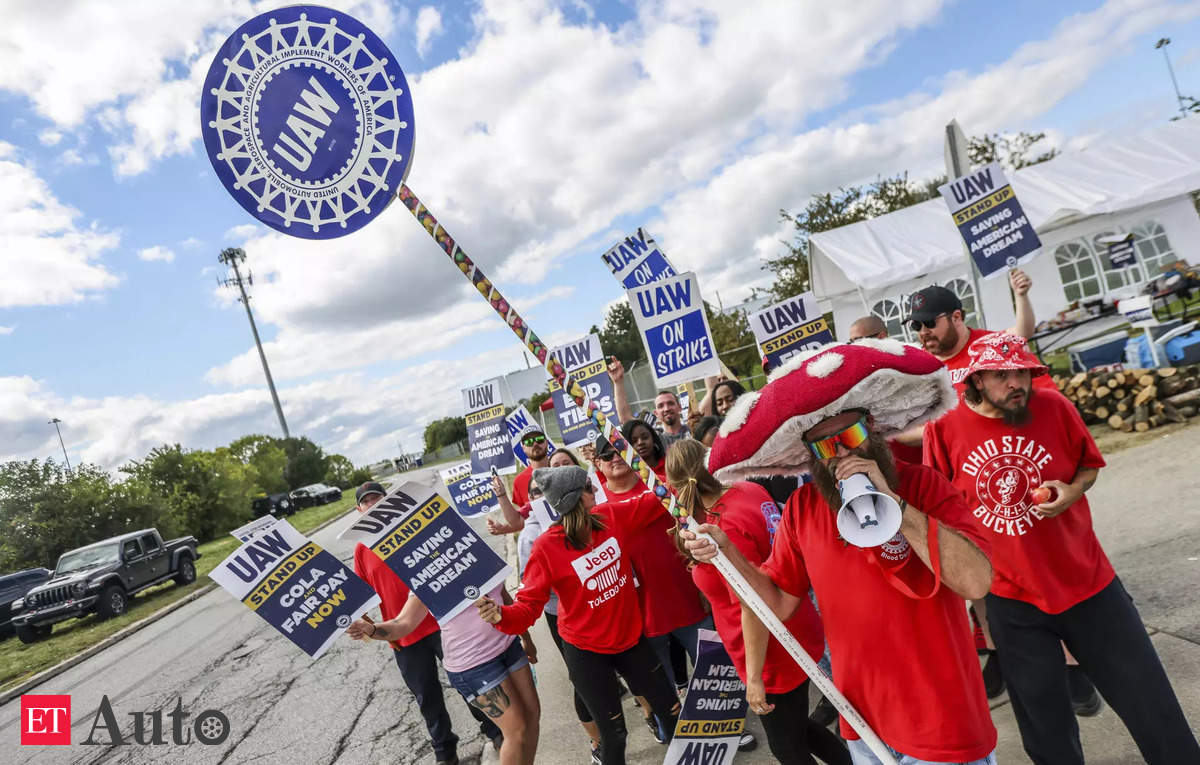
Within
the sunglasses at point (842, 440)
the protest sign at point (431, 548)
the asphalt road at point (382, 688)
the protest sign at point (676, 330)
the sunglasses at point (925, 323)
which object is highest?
the protest sign at point (676, 330)

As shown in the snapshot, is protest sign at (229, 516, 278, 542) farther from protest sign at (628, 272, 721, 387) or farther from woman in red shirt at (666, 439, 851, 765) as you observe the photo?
protest sign at (628, 272, 721, 387)

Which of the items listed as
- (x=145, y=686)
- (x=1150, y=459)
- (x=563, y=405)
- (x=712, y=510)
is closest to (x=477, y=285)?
(x=712, y=510)

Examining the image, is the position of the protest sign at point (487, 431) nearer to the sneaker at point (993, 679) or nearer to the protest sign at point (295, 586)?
the protest sign at point (295, 586)

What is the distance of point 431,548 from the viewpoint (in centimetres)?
332

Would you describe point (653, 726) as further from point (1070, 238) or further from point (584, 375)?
point (1070, 238)

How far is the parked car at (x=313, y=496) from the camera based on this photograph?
47.7m

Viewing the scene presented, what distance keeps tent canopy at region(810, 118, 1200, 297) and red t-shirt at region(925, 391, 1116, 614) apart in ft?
49.8

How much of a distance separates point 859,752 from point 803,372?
4.16 ft

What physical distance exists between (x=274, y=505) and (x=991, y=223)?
43.4 metres

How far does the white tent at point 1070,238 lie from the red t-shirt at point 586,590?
1504cm

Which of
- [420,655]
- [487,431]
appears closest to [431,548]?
[420,655]

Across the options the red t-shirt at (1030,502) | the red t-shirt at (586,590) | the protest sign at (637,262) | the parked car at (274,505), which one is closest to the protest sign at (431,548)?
the red t-shirt at (586,590)

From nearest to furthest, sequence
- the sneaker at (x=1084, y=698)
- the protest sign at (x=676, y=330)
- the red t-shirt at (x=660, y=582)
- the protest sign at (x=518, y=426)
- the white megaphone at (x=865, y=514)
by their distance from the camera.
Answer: the white megaphone at (x=865, y=514) → the sneaker at (x=1084, y=698) → the red t-shirt at (x=660, y=582) → the protest sign at (x=676, y=330) → the protest sign at (x=518, y=426)

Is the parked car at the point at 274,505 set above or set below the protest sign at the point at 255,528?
below
